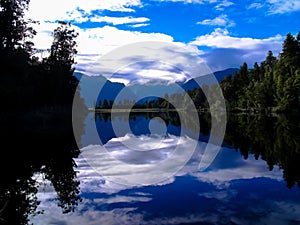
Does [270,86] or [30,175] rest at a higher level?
[270,86]

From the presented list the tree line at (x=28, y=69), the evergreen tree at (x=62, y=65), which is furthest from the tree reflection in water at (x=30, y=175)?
the evergreen tree at (x=62, y=65)

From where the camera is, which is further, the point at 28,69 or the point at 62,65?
the point at 62,65

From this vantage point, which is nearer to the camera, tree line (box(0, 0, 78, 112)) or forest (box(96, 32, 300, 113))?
tree line (box(0, 0, 78, 112))

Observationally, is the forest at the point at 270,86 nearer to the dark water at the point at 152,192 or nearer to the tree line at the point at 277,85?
the tree line at the point at 277,85

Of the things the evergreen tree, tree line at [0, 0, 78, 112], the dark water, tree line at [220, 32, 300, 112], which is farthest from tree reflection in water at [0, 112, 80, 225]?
tree line at [220, 32, 300, 112]

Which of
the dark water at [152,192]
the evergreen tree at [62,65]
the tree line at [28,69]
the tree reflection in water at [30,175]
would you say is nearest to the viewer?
the dark water at [152,192]

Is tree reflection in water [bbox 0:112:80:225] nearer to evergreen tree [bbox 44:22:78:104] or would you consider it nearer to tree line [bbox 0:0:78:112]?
tree line [bbox 0:0:78:112]

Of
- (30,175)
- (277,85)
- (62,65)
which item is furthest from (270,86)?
(30,175)

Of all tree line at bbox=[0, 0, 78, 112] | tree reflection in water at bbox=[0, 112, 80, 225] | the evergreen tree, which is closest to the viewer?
tree reflection in water at bbox=[0, 112, 80, 225]

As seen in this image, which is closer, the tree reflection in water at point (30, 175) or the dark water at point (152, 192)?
the dark water at point (152, 192)

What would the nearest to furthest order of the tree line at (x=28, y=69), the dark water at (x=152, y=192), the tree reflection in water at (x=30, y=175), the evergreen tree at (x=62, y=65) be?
the dark water at (x=152, y=192) → the tree reflection in water at (x=30, y=175) → the tree line at (x=28, y=69) → the evergreen tree at (x=62, y=65)

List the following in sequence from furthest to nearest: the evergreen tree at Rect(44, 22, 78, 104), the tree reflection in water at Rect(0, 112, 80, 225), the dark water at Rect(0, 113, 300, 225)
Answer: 1. the evergreen tree at Rect(44, 22, 78, 104)
2. the tree reflection in water at Rect(0, 112, 80, 225)
3. the dark water at Rect(0, 113, 300, 225)

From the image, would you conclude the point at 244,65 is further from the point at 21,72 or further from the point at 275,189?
the point at 275,189

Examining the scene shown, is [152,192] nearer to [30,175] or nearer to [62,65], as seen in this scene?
[30,175]
